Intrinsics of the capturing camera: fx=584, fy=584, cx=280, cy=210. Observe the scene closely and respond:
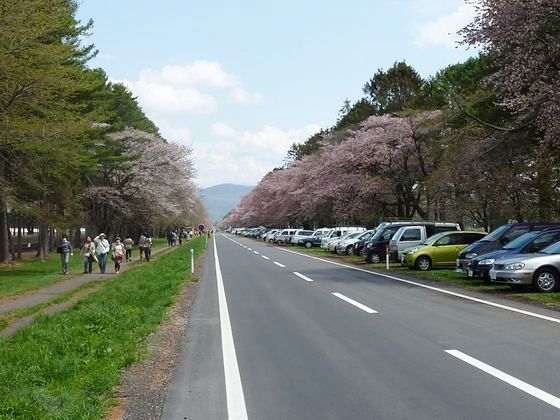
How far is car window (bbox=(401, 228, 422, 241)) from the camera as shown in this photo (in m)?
27.0

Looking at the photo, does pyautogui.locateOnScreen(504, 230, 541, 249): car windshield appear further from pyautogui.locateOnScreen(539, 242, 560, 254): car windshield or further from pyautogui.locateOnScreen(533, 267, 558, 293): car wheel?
pyautogui.locateOnScreen(533, 267, 558, 293): car wheel

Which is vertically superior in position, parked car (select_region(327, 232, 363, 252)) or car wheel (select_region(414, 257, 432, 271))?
parked car (select_region(327, 232, 363, 252))

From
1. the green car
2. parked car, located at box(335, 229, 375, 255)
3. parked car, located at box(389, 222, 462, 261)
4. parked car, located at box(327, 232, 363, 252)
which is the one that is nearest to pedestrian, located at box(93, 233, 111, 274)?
A: parked car, located at box(389, 222, 462, 261)

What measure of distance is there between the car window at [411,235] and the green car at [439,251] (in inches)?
99.1

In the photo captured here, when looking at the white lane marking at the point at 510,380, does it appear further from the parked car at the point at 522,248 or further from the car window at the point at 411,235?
the car window at the point at 411,235

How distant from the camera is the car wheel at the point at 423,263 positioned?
23.8m

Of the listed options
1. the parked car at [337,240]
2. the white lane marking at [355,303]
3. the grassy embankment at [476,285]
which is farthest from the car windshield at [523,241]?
the parked car at [337,240]

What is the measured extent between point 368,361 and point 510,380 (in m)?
1.75

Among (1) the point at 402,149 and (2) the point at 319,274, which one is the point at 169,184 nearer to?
(1) the point at 402,149

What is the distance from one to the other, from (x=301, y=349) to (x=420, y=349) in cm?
167

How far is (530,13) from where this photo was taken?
16.5 meters

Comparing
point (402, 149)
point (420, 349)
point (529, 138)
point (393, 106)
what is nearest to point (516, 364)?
point (420, 349)

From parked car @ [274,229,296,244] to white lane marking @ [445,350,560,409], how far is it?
5364cm

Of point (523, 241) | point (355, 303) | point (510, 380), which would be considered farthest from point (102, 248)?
point (510, 380)
